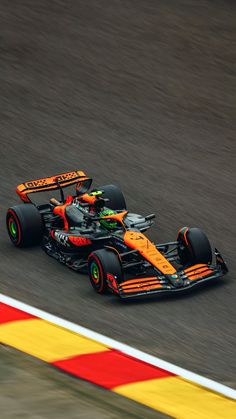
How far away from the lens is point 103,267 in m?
10.7

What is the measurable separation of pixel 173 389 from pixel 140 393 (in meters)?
0.29

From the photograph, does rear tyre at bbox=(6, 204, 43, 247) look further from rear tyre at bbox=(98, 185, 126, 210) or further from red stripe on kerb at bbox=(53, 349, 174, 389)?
red stripe on kerb at bbox=(53, 349, 174, 389)

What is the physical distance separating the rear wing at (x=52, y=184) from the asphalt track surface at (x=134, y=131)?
576 mm

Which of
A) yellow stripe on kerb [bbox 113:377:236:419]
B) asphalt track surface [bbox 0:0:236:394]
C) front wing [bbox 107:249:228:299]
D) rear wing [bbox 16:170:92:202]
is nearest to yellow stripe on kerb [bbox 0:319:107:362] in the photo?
asphalt track surface [bbox 0:0:236:394]

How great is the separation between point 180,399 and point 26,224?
4.07 metres

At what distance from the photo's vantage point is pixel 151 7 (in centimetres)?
1902

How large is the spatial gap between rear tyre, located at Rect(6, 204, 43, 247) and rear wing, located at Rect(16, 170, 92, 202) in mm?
403

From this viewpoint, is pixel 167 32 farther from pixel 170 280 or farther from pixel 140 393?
pixel 140 393

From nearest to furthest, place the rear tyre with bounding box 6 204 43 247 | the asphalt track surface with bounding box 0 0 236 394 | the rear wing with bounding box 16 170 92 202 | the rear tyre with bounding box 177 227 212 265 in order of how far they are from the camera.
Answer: the asphalt track surface with bounding box 0 0 236 394 < the rear tyre with bounding box 177 227 212 265 < the rear tyre with bounding box 6 204 43 247 < the rear wing with bounding box 16 170 92 202

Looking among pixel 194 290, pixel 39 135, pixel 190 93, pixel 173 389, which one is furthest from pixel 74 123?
pixel 173 389

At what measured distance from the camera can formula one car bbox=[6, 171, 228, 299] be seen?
1072 centimetres

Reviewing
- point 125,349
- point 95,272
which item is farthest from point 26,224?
point 125,349

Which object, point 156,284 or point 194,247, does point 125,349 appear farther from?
point 194,247

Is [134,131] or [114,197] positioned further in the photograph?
[134,131]
